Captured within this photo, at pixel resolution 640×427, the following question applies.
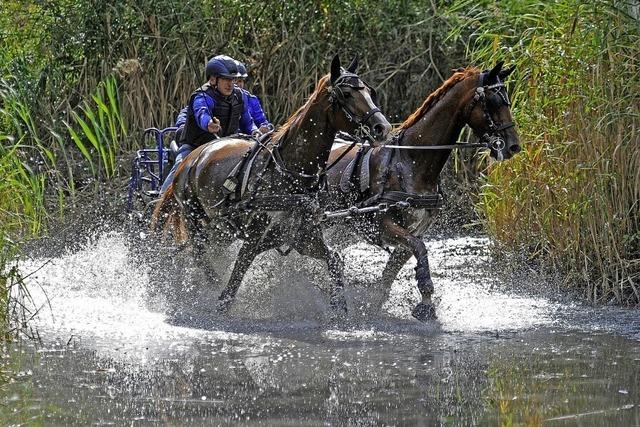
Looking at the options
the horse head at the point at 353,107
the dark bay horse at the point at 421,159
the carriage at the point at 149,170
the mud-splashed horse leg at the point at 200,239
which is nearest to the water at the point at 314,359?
the mud-splashed horse leg at the point at 200,239

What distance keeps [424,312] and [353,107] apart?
1.55 meters

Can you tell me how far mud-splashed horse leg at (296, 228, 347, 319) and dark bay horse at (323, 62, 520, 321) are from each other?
18.8 inches

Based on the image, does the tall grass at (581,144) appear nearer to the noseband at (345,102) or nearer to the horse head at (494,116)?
the horse head at (494,116)

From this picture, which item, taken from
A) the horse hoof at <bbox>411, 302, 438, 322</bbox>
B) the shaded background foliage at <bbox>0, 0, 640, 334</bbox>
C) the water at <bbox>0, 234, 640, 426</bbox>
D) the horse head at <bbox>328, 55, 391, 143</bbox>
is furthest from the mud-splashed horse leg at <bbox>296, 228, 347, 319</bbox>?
the shaded background foliage at <bbox>0, 0, 640, 334</bbox>

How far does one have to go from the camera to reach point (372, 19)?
16297 mm

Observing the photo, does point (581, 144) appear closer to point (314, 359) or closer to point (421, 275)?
point (421, 275)

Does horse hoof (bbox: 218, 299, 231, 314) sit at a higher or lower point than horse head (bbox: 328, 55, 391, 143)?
lower

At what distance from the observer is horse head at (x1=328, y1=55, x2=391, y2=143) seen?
911 centimetres

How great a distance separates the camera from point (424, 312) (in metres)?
9.39

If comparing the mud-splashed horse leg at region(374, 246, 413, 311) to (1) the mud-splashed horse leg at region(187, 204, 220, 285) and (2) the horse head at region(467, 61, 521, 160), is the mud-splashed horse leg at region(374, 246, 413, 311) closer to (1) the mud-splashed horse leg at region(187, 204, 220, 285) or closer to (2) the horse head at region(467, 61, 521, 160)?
(2) the horse head at region(467, 61, 521, 160)

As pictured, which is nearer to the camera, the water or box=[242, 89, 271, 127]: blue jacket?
the water

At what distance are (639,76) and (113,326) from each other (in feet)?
14.0

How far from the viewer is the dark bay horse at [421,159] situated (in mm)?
9656

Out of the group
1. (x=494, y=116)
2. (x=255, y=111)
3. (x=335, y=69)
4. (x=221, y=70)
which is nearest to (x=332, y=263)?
(x=335, y=69)
